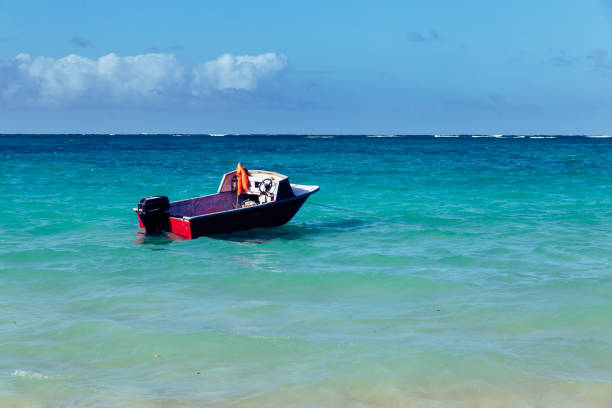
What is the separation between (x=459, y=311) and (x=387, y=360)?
2380 millimetres

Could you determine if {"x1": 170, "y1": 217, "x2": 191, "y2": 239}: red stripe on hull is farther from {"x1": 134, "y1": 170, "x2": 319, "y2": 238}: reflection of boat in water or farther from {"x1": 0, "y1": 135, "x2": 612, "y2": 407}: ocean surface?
{"x1": 0, "y1": 135, "x2": 612, "y2": 407}: ocean surface

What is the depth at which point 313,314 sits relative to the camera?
29.2 feet

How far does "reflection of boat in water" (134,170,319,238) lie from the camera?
1509 cm

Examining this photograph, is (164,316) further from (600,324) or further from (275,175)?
(275,175)

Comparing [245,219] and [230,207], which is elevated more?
[230,207]

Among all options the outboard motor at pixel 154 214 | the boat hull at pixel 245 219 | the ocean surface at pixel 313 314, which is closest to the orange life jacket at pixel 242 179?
the boat hull at pixel 245 219

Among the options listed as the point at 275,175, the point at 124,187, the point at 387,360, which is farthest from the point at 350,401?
the point at 124,187

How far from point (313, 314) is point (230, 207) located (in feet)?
30.1

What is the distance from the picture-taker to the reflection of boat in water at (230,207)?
15086mm

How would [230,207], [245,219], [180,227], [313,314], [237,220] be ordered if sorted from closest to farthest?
[313,314] < [180,227] < [237,220] < [245,219] < [230,207]

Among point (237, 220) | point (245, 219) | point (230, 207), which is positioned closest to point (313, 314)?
point (237, 220)

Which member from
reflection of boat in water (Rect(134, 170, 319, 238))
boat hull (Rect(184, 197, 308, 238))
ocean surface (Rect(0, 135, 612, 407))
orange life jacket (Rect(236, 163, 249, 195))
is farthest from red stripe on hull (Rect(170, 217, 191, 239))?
orange life jacket (Rect(236, 163, 249, 195))

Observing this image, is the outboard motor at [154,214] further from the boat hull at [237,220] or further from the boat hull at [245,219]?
the boat hull at [245,219]

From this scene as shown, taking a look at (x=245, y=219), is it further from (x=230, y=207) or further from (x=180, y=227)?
(x=230, y=207)
